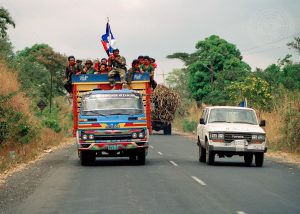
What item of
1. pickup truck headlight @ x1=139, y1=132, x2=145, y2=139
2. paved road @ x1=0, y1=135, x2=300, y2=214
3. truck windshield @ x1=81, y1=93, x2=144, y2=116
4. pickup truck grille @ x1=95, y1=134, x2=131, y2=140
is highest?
truck windshield @ x1=81, y1=93, x2=144, y2=116

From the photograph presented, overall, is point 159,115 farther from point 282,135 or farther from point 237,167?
point 237,167

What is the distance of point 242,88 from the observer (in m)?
44.6

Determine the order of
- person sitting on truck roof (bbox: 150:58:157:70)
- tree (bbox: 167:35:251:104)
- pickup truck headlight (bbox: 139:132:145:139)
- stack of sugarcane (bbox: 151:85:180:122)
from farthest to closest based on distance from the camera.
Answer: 1. tree (bbox: 167:35:251:104)
2. stack of sugarcane (bbox: 151:85:180:122)
3. person sitting on truck roof (bbox: 150:58:157:70)
4. pickup truck headlight (bbox: 139:132:145:139)

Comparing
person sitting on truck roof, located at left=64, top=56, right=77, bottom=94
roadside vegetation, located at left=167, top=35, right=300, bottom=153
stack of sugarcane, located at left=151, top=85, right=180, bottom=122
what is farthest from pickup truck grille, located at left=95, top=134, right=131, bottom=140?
stack of sugarcane, located at left=151, top=85, right=180, bottom=122

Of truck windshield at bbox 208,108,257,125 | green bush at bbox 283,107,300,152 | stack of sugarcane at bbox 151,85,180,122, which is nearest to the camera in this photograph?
truck windshield at bbox 208,108,257,125

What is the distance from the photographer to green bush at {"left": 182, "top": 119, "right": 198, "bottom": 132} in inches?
2386

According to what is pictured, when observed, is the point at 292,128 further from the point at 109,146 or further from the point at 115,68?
the point at 109,146

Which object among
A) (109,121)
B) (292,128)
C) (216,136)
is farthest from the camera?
(292,128)

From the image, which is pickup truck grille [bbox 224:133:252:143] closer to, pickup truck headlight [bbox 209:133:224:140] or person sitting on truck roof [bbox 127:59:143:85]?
pickup truck headlight [bbox 209:133:224:140]

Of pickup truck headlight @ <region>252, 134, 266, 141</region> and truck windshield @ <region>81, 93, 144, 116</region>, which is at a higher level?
truck windshield @ <region>81, 93, 144, 116</region>

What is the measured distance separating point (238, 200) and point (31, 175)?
7.99 m

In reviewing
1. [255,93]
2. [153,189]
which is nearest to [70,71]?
[153,189]

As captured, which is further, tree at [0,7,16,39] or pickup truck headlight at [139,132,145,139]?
tree at [0,7,16,39]

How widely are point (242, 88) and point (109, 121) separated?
24.2 m
